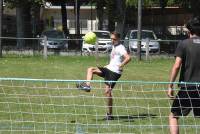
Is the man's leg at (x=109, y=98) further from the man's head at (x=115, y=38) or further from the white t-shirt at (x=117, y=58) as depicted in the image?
the man's head at (x=115, y=38)

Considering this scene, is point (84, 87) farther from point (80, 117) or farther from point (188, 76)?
point (188, 76)

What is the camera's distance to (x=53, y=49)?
102 ft

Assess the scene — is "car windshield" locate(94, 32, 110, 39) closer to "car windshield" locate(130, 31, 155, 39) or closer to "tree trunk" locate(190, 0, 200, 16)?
"car windshield" locate(130, 31, 155, 39)

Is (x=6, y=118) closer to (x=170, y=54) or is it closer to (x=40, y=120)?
(x=40, y=120)

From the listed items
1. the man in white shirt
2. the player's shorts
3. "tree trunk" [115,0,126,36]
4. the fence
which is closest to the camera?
the player's shorts

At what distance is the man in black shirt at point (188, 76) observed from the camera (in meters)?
7.80

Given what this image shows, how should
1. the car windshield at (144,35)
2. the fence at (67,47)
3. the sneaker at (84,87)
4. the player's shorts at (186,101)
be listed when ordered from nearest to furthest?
the player's shorts at (186,101) < the sneaker at (84,87) < the fence at (67,47) < the car windshield at (144,35)

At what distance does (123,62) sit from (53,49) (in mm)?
20134

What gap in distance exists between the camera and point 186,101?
7820 mm

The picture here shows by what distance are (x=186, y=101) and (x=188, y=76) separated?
0.35m

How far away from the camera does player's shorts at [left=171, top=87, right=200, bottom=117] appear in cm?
779

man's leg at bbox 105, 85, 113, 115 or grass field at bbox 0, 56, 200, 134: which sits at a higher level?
man's leg at bbox 105, 85, 113, 115

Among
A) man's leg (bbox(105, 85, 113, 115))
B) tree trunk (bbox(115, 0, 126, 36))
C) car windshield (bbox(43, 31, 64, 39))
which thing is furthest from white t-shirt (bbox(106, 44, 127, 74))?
tree trunk (bbox(115, 0, 126, 36))

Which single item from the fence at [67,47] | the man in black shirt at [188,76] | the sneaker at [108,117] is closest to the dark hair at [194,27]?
the man in black shirt at [188,76]
